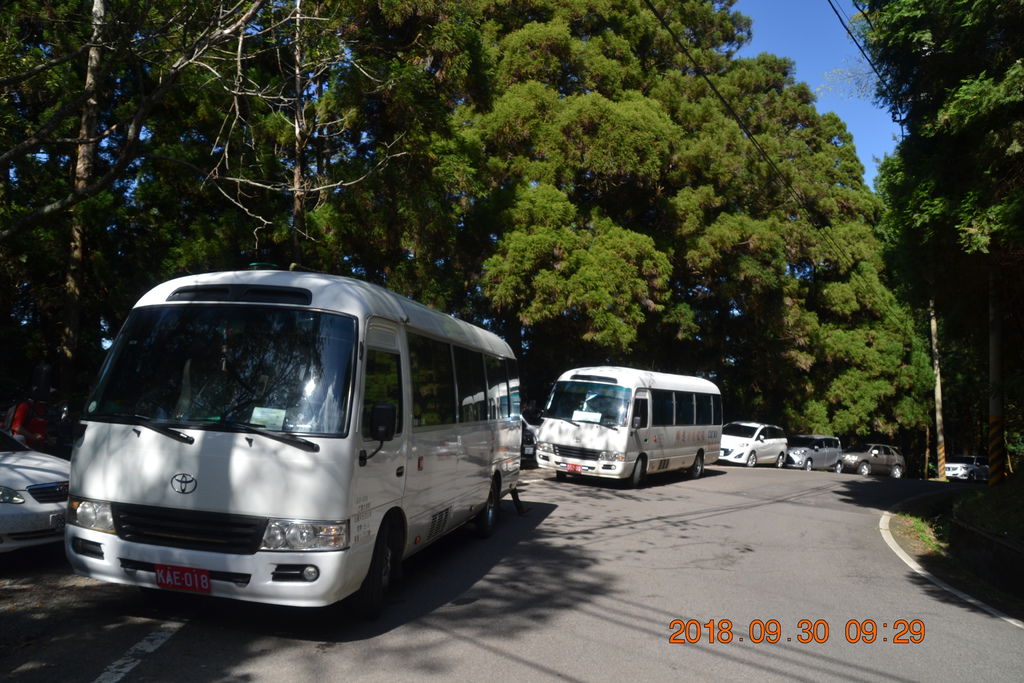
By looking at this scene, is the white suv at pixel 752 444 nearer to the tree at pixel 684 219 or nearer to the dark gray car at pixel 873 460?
the tree at pixel 684 219

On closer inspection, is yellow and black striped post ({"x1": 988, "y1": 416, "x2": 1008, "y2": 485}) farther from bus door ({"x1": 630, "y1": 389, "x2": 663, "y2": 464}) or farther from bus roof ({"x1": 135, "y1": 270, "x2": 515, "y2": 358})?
bus roof ({"x1": 135, "y1": 270, "x2": 515, "y2": 358})

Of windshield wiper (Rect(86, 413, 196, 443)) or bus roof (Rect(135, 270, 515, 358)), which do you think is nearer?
windshield wiper (Rect(86, 413, 196, 443))

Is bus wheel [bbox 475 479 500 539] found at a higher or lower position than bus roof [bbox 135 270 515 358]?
lower

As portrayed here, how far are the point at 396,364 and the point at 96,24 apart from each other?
18.2 ft

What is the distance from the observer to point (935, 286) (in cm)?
1356

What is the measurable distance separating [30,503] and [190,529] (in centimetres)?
258

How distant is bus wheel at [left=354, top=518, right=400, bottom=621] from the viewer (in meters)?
6.45

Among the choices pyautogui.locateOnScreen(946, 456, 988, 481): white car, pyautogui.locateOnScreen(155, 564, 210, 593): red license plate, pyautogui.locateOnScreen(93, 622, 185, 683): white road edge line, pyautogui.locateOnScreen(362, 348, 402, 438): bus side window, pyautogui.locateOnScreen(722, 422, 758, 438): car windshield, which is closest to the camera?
pyautogui.locateOnScreen(93, 622, 185, 683): white road edge line

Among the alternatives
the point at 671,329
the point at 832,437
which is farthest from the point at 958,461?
the point at 671,329

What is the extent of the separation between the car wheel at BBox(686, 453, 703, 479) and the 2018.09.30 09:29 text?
1468 cm

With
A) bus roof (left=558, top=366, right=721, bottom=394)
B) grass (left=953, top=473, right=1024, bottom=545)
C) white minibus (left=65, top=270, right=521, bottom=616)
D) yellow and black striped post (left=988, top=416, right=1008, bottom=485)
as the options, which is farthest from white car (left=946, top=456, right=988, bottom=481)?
white minibus (left=65, top=270, right=521, bottom=616)

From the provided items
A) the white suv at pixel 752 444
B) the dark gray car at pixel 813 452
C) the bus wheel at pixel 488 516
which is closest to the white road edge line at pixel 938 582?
the bus wheel at pixel 488 516

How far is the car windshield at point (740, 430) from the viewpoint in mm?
31328

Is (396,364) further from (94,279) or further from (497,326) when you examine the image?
(497,326)
